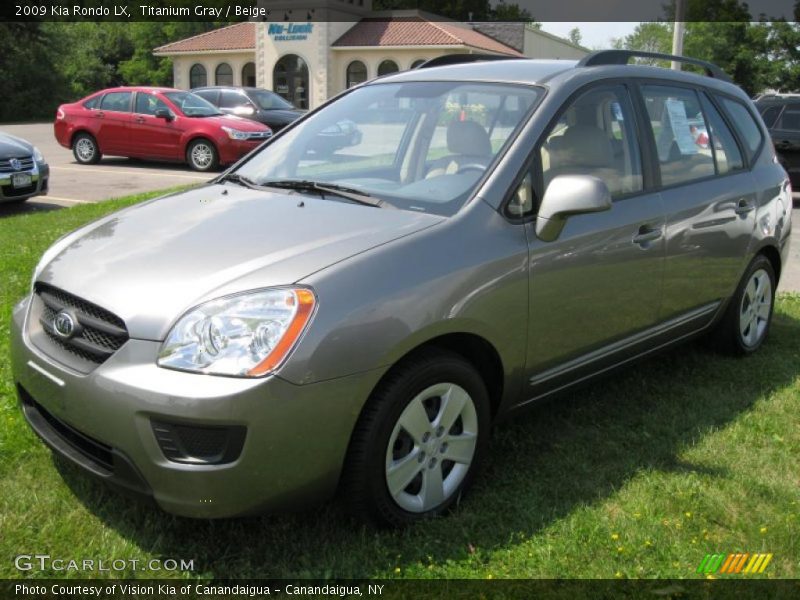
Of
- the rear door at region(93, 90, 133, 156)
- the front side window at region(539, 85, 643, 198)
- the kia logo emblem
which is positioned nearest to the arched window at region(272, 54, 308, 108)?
the rear door at region(93, 90, 133, 156)

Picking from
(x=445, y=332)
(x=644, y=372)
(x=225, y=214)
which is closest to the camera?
(x=445, y=332)

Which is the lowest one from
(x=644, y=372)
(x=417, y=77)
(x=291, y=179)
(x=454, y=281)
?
(x=644, y=372)

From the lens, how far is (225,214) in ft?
11.4

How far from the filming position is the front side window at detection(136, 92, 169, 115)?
1622cm

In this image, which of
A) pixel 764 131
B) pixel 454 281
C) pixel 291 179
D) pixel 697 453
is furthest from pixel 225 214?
pixel 764 131

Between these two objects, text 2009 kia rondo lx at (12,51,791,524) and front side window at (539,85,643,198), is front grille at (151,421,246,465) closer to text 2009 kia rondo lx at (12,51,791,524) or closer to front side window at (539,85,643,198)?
text 2009 kia rondo lx at (12,51,791,524)

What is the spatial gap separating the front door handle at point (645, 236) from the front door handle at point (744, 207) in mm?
966

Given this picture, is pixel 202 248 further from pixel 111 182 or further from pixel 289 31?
pixel 289 31

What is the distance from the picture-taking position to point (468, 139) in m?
3.76

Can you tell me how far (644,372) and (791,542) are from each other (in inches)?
74.8

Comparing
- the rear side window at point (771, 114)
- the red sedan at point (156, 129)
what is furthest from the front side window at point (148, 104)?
the rear side window at point (771, 114)

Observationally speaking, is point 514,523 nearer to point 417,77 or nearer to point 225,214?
point 225,214

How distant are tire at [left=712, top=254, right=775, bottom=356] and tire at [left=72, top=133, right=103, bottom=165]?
14605mm

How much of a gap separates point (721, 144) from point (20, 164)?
8427 millimetres
